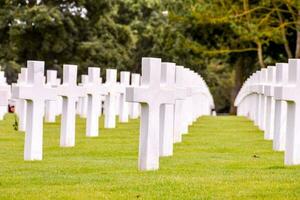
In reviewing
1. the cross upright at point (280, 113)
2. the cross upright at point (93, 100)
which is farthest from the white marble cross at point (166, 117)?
the cross upright at point (93, 100)

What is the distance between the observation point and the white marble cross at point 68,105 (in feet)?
44.9

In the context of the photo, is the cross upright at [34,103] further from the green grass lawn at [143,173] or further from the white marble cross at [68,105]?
the white marble cross at [68,105]

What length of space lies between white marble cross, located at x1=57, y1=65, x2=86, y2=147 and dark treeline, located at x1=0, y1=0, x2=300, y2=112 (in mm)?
22841

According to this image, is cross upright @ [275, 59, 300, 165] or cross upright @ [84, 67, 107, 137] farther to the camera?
cross upright @ [84, 67, 107, 137]

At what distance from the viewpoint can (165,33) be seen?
1768 inches

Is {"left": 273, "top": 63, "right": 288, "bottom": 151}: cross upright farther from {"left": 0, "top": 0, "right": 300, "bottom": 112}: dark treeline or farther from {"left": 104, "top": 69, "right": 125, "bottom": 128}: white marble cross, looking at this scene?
{"left": 0, "top": 0, "right": 300, "bottom": 112}: dark treeline

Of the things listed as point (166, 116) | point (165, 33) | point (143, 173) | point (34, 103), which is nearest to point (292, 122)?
point (166, 116)

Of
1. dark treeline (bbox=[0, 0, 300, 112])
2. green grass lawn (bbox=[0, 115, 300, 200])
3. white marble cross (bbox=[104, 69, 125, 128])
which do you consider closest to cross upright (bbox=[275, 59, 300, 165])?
green grass lawn (bbox=[0, 115, 300, 200])

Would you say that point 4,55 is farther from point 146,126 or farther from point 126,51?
point 146,126

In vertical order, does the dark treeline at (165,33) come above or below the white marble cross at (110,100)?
above

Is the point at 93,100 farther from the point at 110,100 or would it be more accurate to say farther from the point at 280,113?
the point at 280,113

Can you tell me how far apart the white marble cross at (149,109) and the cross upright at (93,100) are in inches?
234

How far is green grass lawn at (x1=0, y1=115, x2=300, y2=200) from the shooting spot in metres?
8.38

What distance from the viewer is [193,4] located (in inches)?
1588
